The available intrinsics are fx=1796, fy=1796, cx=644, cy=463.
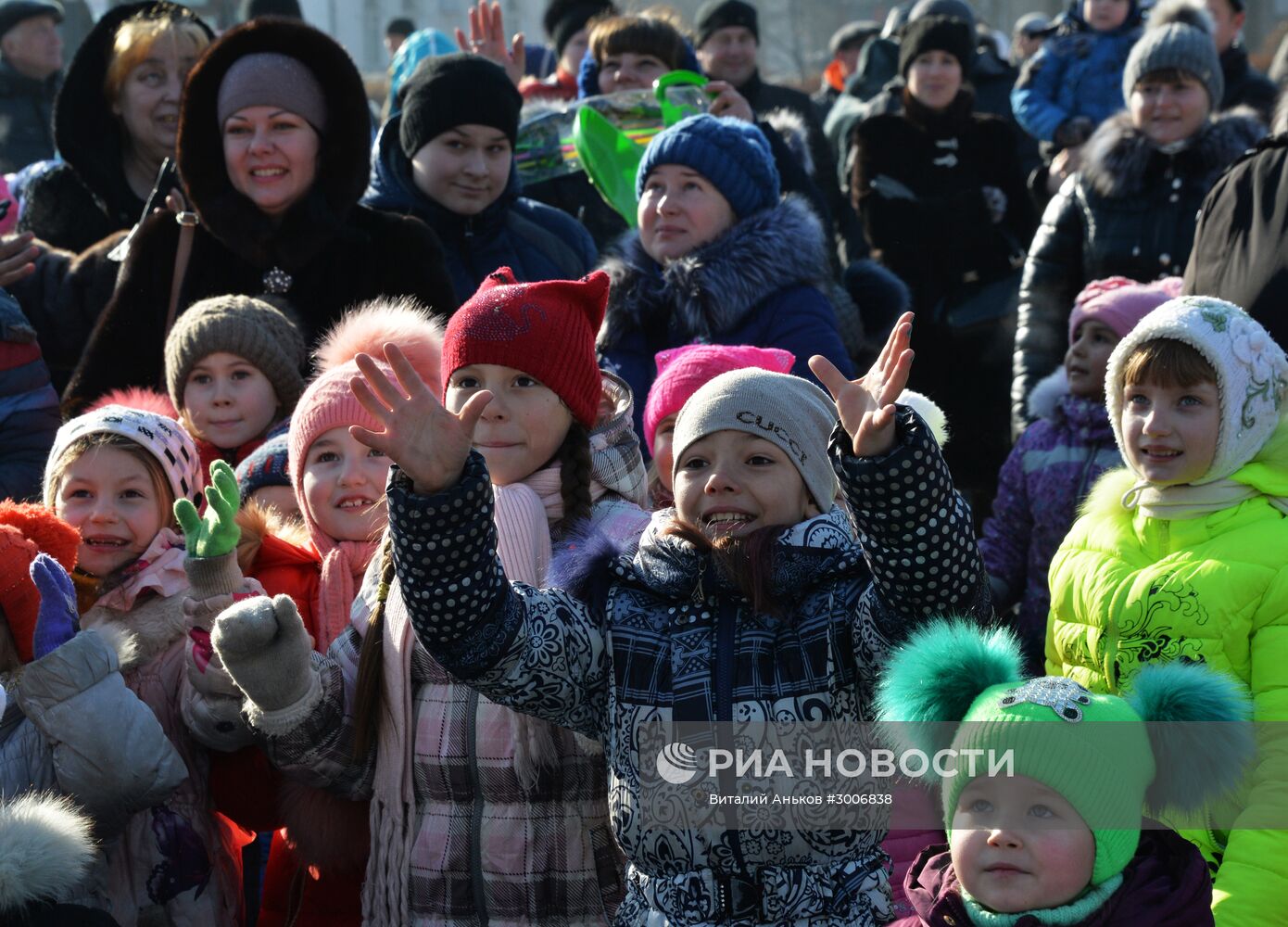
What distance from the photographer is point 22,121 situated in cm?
940

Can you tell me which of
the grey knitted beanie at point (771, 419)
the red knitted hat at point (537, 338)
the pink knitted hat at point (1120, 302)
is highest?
the pink knitted hat at point (1120, 302)

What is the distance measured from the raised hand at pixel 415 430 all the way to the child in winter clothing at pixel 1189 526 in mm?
1508

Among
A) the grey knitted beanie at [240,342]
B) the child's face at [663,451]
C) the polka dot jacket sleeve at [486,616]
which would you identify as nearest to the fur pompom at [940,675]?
the polka dot jacket sleeve at [486,616]

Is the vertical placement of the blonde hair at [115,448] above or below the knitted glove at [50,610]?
above

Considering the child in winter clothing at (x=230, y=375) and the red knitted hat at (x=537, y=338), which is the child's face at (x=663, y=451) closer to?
the red knitted hat at (x=537, y=338)

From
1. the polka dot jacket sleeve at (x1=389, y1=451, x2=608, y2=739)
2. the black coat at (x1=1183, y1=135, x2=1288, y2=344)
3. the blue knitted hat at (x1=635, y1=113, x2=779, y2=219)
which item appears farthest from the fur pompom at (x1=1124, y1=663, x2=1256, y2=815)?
the blue knitted hat at (x1=635, y1=113, x2=779, y2=219)

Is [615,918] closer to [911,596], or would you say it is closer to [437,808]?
[437,808]

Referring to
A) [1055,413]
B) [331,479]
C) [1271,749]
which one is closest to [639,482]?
[331,479]

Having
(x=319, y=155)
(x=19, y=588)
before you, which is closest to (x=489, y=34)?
(x=319, y=155)

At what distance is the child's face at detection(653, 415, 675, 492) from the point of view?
4285 mm

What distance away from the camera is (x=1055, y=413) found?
5391 millimetres

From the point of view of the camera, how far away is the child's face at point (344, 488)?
4180mm

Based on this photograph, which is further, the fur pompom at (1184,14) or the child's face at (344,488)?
the fur pompom at (1184,14)

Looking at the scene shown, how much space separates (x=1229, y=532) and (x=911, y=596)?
1150 mm
